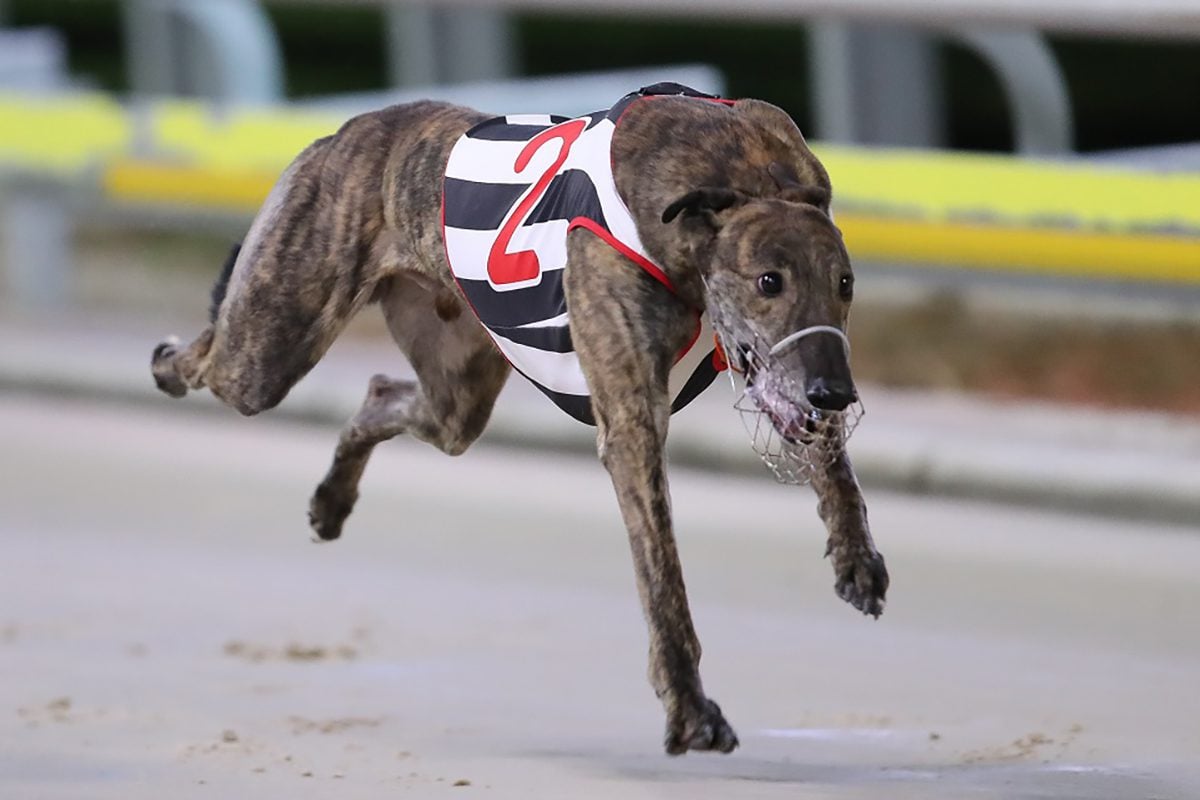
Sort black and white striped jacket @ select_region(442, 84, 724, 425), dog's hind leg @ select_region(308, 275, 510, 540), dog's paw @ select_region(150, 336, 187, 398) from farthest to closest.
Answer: dog's paw @ select_region(150, 336, 187, 398)
dog's hind leg @ select_region(308, 275, 510, 540)
black and white striped jacket @ select_region(442, 84, 724, 425)

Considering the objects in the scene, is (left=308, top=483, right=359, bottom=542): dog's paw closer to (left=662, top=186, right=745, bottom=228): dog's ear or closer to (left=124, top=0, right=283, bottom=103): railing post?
(left=662, top=186, right=745, bottom=228): dog's ear

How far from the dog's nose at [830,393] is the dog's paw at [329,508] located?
1.68 metres

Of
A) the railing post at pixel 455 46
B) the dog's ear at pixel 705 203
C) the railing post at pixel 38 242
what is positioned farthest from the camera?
the railing post at pixel 455 46

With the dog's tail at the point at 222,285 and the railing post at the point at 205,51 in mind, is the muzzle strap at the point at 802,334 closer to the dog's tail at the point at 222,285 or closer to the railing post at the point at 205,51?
the dog's tail at the point at 222,285

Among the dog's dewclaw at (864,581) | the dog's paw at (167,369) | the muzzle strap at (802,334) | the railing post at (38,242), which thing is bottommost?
the railing post at (38,242)

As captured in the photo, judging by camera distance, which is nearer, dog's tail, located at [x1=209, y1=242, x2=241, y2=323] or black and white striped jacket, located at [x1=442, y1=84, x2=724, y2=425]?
black and white striped jacket, located at [x1=442, y1=84, x2=724, y2=425]

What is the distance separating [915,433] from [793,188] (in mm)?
3206

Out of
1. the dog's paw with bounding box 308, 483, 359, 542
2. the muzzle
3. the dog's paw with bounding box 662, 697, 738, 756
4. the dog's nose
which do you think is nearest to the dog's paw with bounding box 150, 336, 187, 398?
the dog's paw with bounding box 308, 483, 359, 542

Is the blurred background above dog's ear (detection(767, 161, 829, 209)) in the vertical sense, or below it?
below

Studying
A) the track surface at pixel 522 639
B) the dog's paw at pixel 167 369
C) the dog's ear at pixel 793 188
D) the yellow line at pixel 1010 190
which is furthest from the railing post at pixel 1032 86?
the dog's ear at pixel 793 188

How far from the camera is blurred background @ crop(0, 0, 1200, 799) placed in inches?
187

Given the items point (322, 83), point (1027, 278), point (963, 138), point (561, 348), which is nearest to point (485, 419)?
point (561, 348)

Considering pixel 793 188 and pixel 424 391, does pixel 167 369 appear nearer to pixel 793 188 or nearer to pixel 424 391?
pixel 424 391

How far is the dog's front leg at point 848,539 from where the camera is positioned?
403cm
